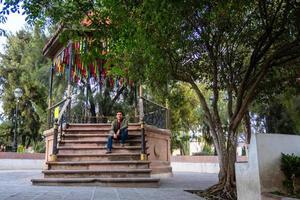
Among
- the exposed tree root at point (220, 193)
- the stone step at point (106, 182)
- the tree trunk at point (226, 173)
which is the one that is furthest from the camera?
the stone step at point (106, 182)

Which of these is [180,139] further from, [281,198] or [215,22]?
[281,198]

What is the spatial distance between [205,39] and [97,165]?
Answer: 16.9 feet

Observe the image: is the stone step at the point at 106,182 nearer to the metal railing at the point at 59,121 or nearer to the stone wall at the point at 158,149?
the metal railing at the point at 59,121

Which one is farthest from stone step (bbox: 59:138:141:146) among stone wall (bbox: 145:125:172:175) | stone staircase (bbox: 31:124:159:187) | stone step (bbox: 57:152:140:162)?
stone step (bbox: 57:152:140:162)

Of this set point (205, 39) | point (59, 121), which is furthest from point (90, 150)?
point (205, 39)

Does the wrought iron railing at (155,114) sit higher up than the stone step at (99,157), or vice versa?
the wrought iron railing at (155,114)

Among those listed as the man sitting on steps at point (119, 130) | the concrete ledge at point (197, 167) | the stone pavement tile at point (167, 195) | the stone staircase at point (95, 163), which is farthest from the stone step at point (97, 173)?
the concrete ledge at point (197, 167)

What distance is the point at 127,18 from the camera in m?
6.96

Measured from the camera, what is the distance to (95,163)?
11.5 m

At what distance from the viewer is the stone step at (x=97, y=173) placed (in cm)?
1077

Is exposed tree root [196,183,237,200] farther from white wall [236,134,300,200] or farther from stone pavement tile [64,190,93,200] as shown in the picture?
stone pavement tile [64,190,93,200]

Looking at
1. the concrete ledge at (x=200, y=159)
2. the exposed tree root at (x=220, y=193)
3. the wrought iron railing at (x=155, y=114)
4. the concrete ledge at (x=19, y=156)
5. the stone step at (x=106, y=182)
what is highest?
the wrought iron railing at (x=155, y=114)

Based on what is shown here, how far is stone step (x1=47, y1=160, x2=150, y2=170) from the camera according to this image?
11352 millimetres

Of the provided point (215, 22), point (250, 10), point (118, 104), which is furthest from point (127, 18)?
point (118, 104)
